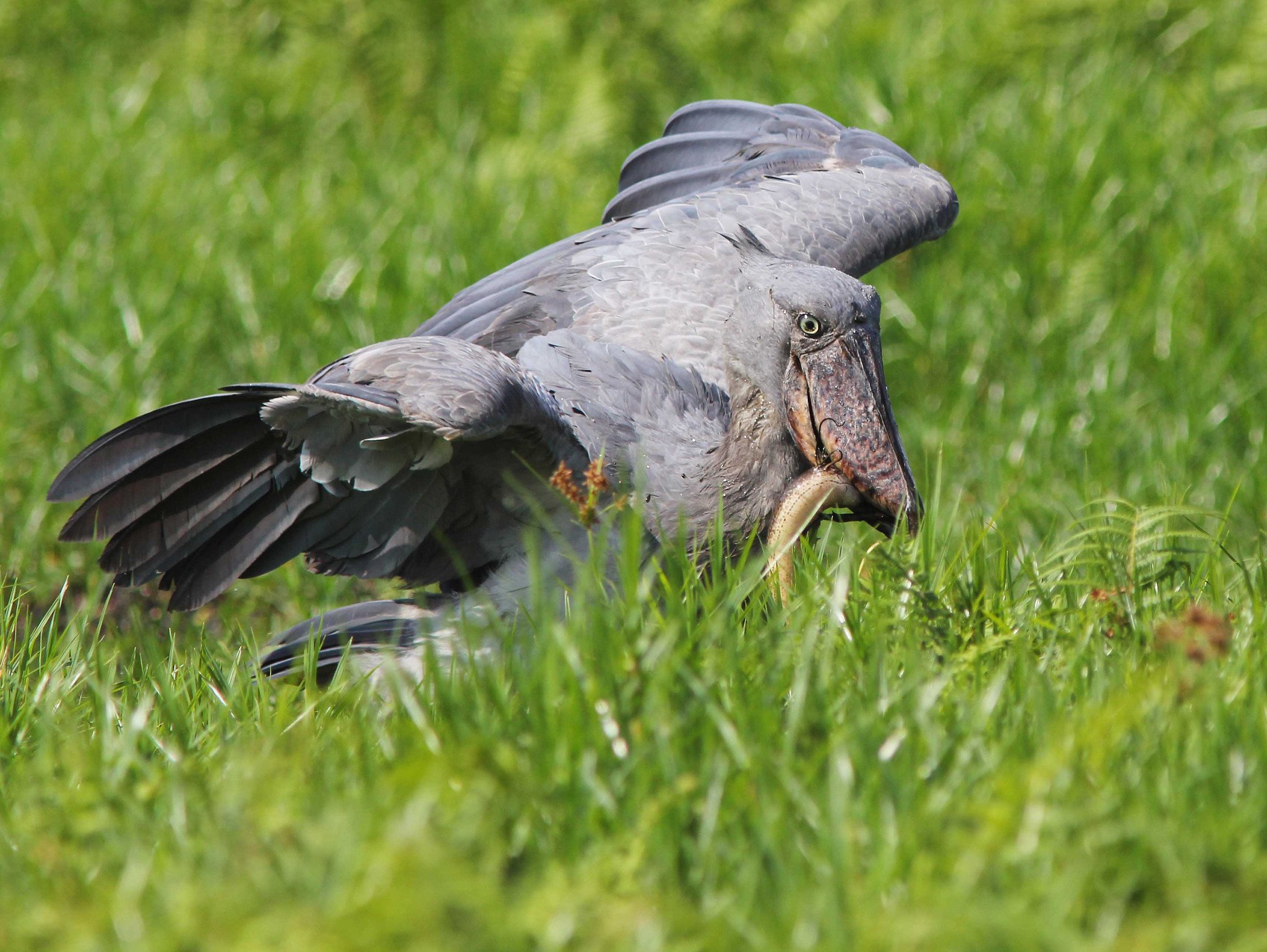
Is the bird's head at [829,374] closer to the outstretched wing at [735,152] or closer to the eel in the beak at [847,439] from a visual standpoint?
the eel in the beak at [847,439]

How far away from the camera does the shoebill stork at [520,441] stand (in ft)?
9.29

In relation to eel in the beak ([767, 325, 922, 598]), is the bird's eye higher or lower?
higher

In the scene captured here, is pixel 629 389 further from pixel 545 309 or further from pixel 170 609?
pixel 170 609

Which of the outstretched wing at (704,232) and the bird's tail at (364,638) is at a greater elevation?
the outstretched wing at (704,232)

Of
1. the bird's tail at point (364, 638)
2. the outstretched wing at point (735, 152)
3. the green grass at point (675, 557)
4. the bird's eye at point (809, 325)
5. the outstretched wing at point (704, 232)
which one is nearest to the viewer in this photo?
the green grass at point (675, 557)

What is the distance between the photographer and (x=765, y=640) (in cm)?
228

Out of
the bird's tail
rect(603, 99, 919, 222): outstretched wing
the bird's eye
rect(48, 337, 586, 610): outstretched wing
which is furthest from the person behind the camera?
rect(603, 99, 919, 222): outstretched wing

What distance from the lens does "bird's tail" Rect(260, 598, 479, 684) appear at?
3057mm

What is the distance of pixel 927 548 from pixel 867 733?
864mm

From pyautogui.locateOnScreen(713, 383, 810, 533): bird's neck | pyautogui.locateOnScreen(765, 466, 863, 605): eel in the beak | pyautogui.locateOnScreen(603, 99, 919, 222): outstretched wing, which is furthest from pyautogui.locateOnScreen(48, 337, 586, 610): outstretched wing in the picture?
pyautogui.locateOnScreen(603, 99, 919, 222): outstretched wing

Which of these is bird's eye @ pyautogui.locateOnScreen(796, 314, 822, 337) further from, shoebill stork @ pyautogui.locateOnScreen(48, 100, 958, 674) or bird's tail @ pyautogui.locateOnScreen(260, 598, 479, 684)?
bird's tail @ pyautogui.locateOnScreen(260, 598, 479, 684)

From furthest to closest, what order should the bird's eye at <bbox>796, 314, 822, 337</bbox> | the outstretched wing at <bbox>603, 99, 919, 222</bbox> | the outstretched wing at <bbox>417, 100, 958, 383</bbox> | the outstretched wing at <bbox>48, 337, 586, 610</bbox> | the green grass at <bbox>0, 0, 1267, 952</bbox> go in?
the outstretched wing at <bbox>603, 99, 919, 222</bbox>, the outstretched wing at <bbox>417, 100, 958, 383</bbox>, the bird's eye at <bbox>796, 314, 822, 337</bbox>, the outstretched wing at <bbox>48, 337, 586, 610</bbox>, the green grass at <bbox>0, 0, 1267, 952</bbox>

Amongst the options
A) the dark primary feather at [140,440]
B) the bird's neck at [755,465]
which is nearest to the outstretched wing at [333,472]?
the dark primary feather at [140,440]

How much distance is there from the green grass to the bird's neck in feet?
0.96
